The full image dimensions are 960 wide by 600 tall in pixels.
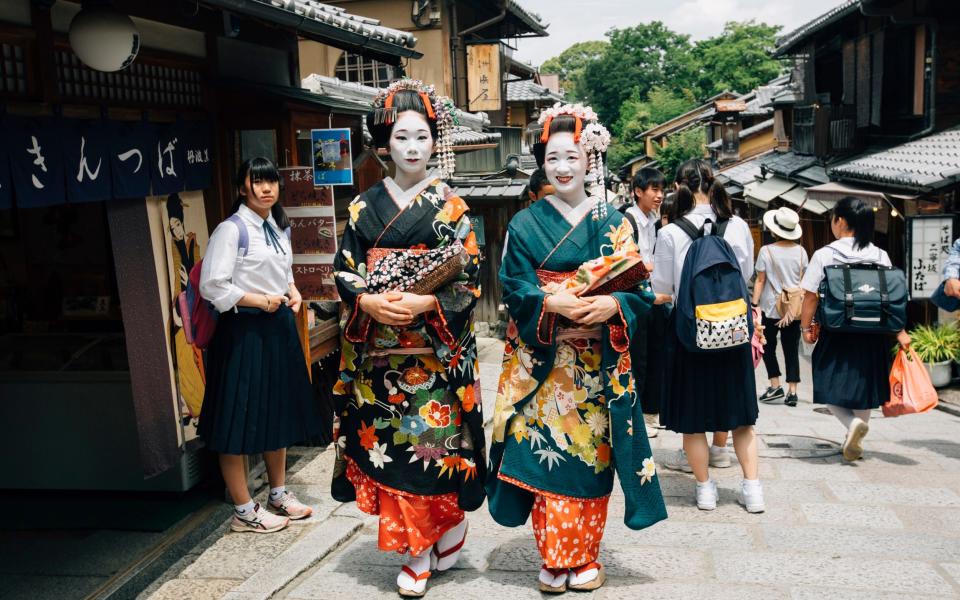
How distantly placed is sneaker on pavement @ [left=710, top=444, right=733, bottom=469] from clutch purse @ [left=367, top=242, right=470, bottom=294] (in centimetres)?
358

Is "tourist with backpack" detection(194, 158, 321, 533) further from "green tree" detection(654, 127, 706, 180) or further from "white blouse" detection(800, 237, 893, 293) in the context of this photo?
"green tree" detection(654, 127, 706, 180)

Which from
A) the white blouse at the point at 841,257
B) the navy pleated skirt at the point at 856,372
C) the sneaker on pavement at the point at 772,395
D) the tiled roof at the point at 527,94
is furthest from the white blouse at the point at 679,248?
the tiled roof at the point at 527,94

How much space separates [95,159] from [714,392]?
4192mm

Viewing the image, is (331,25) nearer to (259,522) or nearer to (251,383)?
(251,383)

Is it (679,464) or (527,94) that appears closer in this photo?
(679,464)

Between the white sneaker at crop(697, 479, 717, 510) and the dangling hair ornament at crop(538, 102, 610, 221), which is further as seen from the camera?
the white sneaker at crop(697, 479, 717, 510)

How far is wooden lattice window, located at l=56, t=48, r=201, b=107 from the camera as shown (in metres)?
5.11

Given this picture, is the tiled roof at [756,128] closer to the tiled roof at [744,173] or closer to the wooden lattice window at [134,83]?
the tiled roof at [744,173]

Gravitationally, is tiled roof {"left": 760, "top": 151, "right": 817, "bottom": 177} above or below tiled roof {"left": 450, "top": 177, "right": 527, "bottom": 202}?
above

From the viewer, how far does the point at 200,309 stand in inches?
221

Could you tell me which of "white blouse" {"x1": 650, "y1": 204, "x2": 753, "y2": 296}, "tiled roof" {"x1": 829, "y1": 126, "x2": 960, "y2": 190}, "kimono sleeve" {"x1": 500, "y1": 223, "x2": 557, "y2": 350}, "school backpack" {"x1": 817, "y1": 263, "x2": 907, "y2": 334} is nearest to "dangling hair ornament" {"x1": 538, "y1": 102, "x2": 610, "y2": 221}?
"kimono sleeve" {"x1": 500, "y1": 223, "x2": 557, "y2": 350}

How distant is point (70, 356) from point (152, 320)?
1.71 meters

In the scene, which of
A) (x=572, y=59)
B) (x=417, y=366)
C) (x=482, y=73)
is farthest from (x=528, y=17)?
(x=572, y=59)

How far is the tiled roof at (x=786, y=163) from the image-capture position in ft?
72.9
